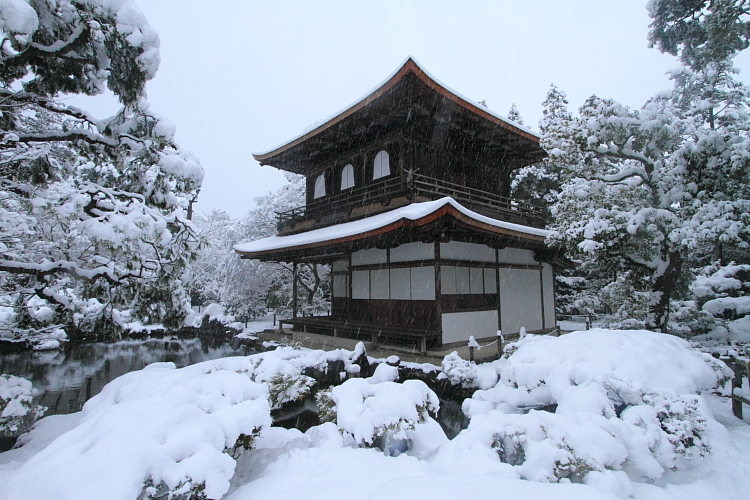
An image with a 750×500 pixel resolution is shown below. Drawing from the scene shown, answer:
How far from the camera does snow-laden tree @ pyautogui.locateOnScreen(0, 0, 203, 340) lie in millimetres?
4676

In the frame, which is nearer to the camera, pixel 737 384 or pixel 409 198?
pixel 737 384

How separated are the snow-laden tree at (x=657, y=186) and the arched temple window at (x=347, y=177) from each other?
662 centimetres

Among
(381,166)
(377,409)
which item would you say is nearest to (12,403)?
(377,409)

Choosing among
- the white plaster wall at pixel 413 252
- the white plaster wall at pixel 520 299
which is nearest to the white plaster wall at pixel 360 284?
the white plaster wall at pixel 413 252

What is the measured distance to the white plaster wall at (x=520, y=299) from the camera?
456 inches

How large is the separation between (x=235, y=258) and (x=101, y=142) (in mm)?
15508

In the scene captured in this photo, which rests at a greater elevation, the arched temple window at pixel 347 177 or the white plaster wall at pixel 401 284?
the arched temple window at pixel 347 177

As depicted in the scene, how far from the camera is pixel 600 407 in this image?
4.25m

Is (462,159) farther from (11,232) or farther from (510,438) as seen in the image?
(11,232)

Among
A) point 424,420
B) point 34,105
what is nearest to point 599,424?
point 424,420

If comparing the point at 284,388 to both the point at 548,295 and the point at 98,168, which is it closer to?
the point at 98,168

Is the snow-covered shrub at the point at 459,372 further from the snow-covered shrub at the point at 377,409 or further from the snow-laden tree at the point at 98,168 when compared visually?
the snow-laden tree at the point at 98,168

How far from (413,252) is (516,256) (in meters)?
4.04

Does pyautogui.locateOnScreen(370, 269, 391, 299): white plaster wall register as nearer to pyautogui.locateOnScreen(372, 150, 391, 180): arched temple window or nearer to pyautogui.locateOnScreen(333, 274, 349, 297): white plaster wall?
pyautogui.locateOnScreen(333, 274, 349, 297): white plaster wall
